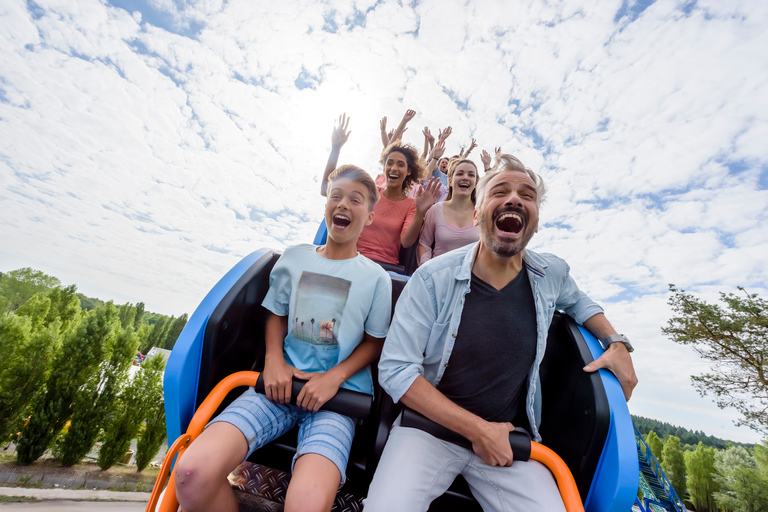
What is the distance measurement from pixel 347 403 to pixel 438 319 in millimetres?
438

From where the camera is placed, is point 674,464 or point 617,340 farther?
point 674,464

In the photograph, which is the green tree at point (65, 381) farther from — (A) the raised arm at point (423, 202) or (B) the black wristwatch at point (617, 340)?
(B) the black wristwatch at point (617, 340)

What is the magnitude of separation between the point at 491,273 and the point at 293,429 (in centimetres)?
100

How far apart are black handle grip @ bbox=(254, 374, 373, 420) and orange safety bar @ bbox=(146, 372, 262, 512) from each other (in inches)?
6.7

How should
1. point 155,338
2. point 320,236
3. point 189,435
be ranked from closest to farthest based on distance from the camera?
point 189,435
point 320,236
point 155,338

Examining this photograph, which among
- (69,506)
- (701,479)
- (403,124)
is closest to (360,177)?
(403,124)

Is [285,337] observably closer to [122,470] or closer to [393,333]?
[393,333]

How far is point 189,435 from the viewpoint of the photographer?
3.41 feet

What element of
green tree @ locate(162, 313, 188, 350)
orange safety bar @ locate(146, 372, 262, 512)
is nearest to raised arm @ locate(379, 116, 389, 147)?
orange safety bar @ locate(146, 372, 262, 512)

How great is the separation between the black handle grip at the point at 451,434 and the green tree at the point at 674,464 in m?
30.8

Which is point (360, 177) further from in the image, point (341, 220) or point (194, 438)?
point (194, 438)

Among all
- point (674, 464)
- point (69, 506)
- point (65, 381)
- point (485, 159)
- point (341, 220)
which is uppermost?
point (485, 159)

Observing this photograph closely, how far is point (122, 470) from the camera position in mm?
17375

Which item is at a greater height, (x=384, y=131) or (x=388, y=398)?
(x=384, y=131)
